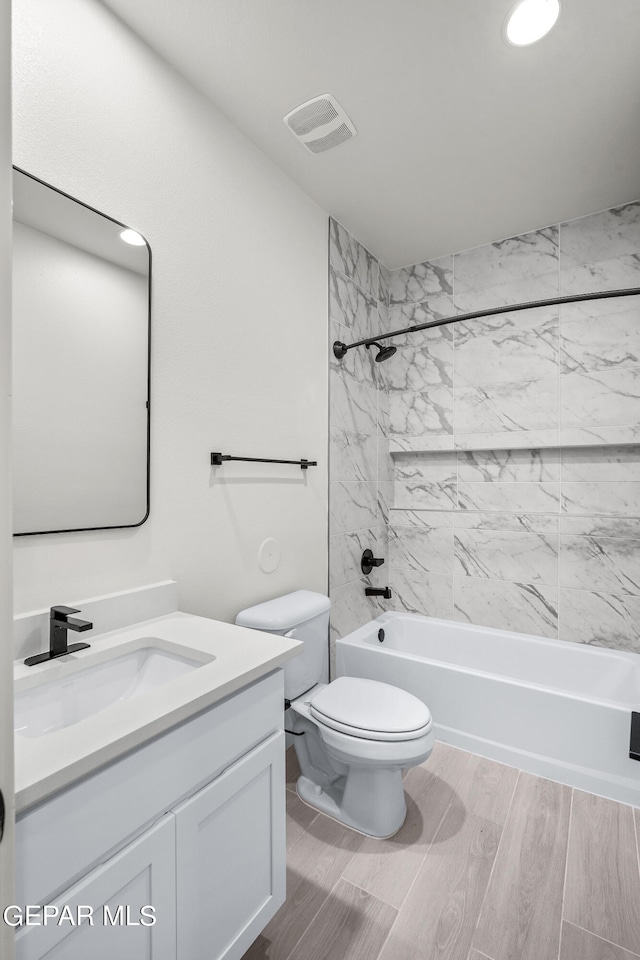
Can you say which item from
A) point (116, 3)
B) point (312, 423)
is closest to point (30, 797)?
point (312, 423)

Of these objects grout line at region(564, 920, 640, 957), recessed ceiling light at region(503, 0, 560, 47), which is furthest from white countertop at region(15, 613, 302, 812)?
recessed ceiling light at region(503, 0, 560, 47)

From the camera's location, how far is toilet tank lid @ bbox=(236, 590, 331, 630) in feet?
5.75

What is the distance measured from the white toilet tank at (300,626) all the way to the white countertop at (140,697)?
0.35m

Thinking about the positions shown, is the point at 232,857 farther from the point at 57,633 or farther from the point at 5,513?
the point at 5,513

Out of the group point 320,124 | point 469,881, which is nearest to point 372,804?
point 469,881

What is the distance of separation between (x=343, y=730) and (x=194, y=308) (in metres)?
A: 1.59

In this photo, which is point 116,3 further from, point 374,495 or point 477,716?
point 477,716

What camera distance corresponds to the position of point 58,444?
4.12ft

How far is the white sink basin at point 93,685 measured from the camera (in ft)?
3.48

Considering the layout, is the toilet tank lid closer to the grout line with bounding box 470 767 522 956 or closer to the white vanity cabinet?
the white vanity cabinet

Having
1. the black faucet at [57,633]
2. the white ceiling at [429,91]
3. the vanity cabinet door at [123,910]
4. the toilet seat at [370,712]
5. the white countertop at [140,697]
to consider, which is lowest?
the toilet seat at [370,712]

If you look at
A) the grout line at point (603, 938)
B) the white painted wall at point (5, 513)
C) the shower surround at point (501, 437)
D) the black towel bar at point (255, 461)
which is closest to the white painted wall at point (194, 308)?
the black towel bar at point (255, 461)

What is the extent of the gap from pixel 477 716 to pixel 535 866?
0.69m

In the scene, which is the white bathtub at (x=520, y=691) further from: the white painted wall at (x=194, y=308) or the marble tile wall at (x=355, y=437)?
the white painted wall at (x=194, y=308)
